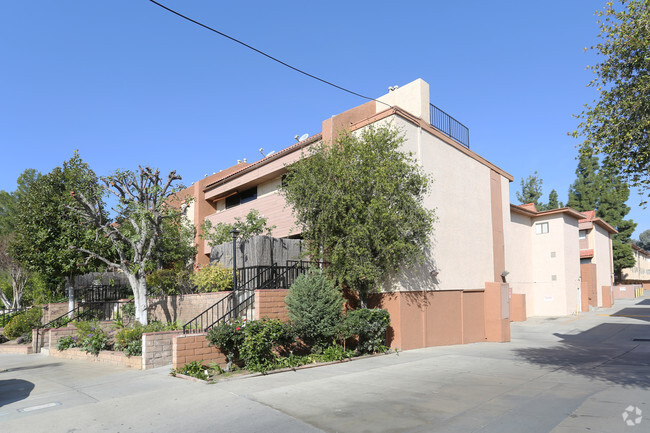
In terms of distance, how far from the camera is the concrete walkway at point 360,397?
22.0 ft

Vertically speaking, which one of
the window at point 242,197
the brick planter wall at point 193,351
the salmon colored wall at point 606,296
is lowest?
the salmon colored wall at point 606,296

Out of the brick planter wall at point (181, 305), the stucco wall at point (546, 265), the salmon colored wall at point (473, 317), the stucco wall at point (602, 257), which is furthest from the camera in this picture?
the stucco wall at point (602, 257)

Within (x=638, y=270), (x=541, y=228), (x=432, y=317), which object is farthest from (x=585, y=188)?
(x=432, y=317)

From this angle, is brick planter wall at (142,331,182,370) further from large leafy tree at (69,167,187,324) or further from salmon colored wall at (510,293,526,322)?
salmon colored wall at (510,293,526,322)

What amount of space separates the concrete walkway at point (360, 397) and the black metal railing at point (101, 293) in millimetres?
6642

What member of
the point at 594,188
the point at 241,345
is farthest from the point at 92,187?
the point at 594,188

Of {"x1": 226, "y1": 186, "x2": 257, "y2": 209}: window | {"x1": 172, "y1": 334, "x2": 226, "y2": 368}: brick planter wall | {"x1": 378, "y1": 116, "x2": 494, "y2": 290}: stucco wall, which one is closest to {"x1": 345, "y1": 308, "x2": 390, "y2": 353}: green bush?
{"x1": 378, "y1": 116, "x2": 494, "y2": 290}: stucco wall

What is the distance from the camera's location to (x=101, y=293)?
20266mm

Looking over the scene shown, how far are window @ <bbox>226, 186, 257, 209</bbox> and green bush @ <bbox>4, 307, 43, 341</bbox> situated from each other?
10.5 metres

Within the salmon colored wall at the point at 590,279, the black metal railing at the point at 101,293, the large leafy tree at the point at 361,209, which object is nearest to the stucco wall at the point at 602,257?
the salmon colored wall at the point at 590,279

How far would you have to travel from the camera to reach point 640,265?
62.3m

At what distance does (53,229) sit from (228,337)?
11.8 meters

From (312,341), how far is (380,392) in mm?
4243

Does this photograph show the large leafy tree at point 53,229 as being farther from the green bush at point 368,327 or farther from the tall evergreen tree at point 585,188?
the tall evergreen tree at point 585,188
